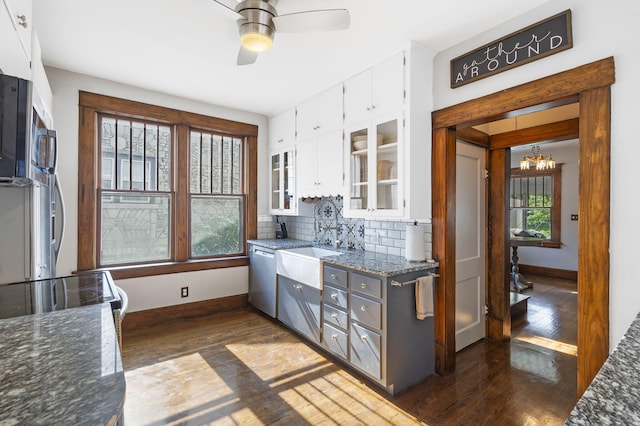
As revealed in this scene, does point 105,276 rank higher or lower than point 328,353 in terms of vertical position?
higher

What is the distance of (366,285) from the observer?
242cm

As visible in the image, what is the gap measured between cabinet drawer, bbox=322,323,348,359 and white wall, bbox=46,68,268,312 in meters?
1.77

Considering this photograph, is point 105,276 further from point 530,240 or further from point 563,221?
point 563,221

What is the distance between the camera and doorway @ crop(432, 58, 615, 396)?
175cm

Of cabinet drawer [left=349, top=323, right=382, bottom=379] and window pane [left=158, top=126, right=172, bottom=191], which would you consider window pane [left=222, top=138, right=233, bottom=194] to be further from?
cabinet drawer [left=349, top=323, right=382, bottom=379]

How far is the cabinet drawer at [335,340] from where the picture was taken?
265 centimetres

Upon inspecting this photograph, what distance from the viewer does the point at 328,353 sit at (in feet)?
9.61

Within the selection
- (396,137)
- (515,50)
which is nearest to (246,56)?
(396,137)

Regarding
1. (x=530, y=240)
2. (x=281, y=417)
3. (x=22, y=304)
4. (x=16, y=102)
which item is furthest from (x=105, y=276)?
(x=530, y=240)

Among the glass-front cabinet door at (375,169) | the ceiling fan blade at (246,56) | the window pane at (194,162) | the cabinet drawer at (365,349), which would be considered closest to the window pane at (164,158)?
the window pane at (194,162)

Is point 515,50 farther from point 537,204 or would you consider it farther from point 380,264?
point 537,204

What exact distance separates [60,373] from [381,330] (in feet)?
6.52

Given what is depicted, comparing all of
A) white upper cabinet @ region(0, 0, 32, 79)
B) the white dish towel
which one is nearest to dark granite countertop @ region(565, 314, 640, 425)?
the white dish towel

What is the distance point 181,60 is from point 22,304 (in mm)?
2325
